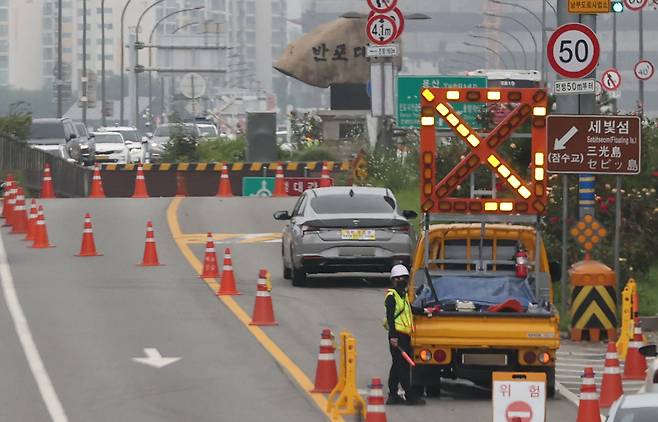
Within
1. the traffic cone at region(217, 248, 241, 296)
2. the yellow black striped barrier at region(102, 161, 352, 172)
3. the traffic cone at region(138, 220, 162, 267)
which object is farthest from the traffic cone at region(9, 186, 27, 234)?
the yellow black striped barrier at region(102, 161, 352, 172)

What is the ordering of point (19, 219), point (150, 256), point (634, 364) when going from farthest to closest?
point (19, 219), point (150, 256), point (634, 364)

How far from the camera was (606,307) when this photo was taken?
22547 millimetres

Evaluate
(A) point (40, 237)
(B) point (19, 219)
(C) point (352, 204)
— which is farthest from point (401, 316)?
(B) point (19, 219)

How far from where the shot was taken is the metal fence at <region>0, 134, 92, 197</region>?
168 ft

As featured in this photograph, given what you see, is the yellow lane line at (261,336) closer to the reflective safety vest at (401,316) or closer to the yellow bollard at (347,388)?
the yellow bollard at (347,388)

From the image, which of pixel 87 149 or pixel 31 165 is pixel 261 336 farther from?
pixel 87 149

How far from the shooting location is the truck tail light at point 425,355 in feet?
58.5

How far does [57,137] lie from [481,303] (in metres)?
45.0

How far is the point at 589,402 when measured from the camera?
14953 mm

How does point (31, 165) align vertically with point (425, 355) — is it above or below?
above

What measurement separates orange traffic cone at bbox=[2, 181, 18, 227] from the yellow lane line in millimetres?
3067

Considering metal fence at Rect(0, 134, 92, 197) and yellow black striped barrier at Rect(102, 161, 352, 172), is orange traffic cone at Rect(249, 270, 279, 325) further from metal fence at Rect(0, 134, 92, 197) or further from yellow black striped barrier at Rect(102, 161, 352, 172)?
metal fence at Rect(0, 134, 92, 197)

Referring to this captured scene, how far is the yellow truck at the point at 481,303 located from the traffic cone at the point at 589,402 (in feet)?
8.85

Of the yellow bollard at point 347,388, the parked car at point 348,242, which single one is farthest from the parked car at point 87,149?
the yellow bollard at point 347,388
